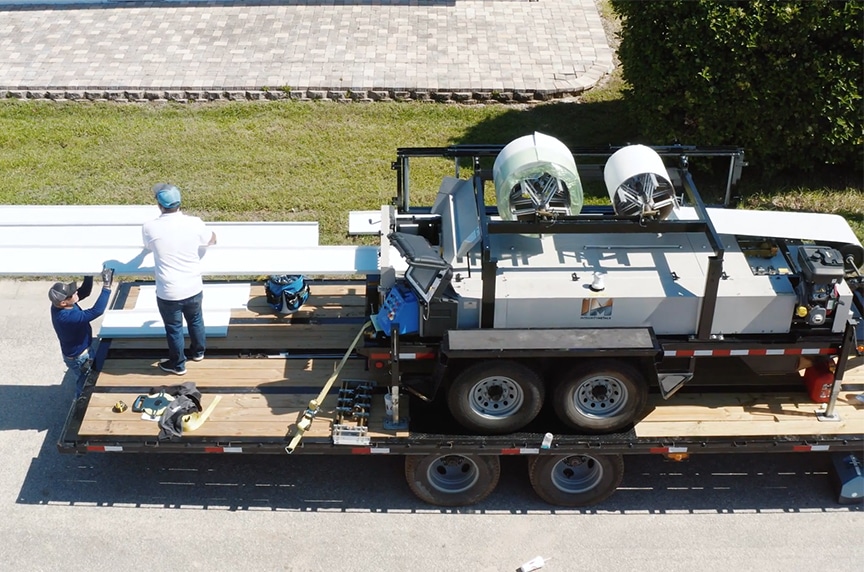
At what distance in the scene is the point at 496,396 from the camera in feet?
25.5

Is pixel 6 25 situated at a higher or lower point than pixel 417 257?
higher

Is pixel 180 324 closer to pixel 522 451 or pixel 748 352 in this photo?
pixel 522 451

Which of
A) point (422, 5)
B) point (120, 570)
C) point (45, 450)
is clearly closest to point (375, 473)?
point (120, 570)

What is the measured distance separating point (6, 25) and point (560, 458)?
1342 cm

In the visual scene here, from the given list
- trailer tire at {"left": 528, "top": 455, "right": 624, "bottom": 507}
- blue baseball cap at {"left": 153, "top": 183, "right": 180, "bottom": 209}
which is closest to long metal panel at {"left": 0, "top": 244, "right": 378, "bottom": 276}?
blue baseball cap at {"left": 153, "top": 183, "right": 180, "bottom": 209}

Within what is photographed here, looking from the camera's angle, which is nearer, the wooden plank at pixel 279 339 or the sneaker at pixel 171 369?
the sneaker at pixel 171 369

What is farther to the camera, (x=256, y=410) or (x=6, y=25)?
(x=6, y=25)

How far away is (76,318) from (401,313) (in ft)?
8.95

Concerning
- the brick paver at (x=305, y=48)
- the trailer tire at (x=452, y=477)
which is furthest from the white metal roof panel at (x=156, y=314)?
the brick paver at (x=305, y=48)

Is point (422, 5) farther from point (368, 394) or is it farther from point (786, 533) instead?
point (786, 533)

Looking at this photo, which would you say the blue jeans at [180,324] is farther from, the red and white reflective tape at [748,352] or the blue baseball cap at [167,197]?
the red and white reflective tape at [748,352]

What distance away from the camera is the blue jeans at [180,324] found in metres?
8.22

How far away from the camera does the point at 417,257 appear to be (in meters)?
7.43

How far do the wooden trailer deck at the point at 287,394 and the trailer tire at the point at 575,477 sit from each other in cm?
41
